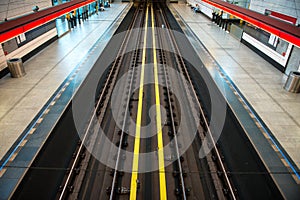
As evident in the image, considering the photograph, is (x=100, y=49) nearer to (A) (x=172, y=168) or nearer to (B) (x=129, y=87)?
(B) (x=129, y=87)

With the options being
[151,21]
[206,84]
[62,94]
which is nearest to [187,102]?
[206,84]

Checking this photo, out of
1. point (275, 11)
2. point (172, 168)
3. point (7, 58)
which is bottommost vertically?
point (172, 168)

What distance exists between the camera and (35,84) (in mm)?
9078

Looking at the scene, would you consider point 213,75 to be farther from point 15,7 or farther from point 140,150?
point 15,7

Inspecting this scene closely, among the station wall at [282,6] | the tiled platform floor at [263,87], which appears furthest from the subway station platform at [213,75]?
the station wall at [282,6]

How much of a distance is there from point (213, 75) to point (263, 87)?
7.48 ft

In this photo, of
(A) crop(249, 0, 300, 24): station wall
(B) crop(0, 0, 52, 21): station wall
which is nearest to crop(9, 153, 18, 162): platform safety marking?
(B) crop(0, 0, 52, 21): station wall

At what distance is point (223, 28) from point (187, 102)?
1450cm

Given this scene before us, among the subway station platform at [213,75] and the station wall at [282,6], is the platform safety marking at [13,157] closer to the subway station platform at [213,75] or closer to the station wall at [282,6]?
the subway station platform at [213,75]

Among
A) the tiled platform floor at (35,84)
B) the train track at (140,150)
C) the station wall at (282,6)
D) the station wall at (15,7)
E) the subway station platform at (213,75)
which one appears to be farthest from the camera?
the station wall at (282,6)

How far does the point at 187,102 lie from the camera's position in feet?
27.2

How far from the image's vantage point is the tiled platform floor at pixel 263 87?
22.2 feet

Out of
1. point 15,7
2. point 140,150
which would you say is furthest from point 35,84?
point 140,150

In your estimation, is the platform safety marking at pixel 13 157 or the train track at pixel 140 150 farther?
the platform safety marking at pixel 13 157
